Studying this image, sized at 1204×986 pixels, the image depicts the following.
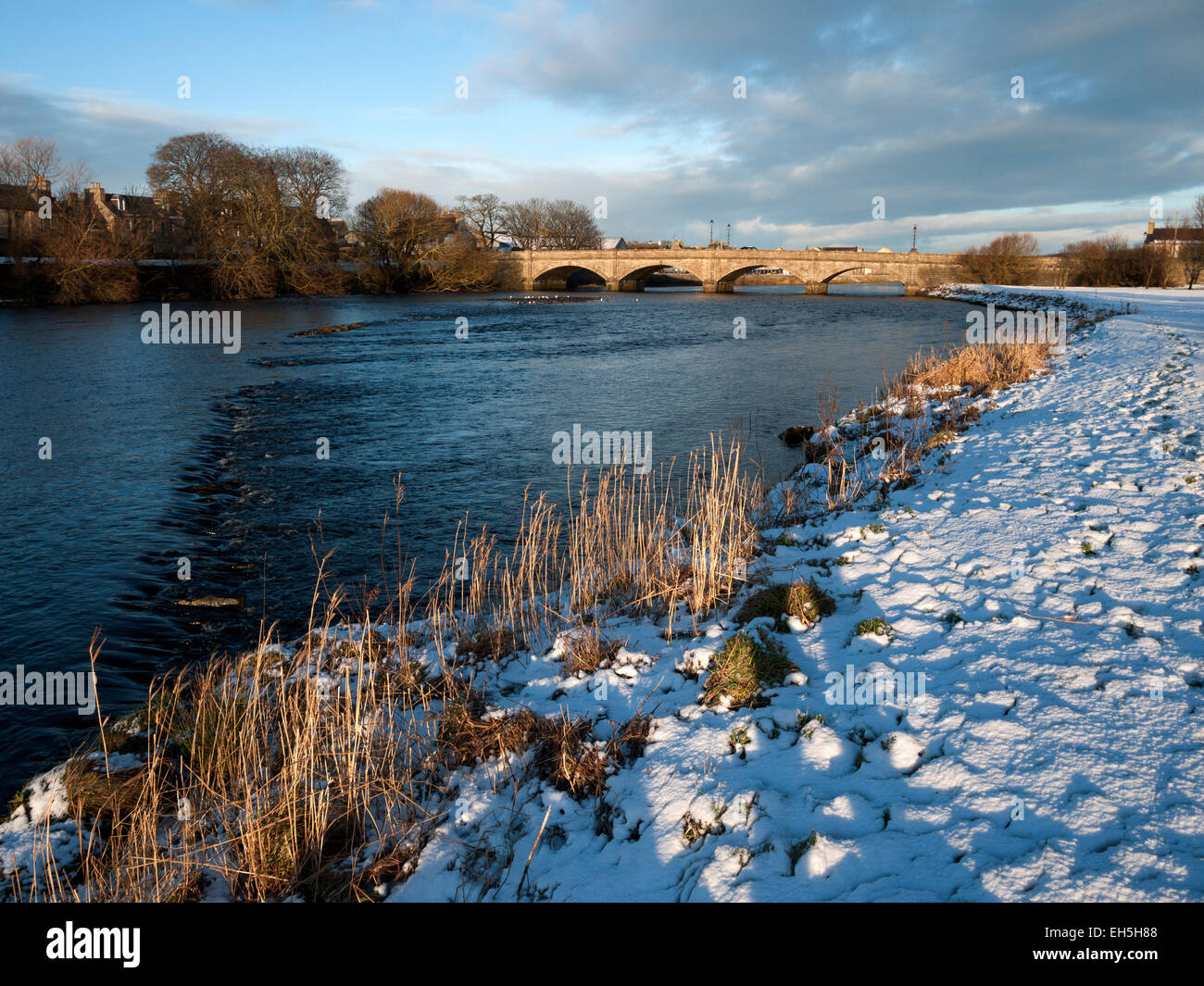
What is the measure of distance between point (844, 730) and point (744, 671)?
2.98 ft

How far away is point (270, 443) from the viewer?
16.3 m

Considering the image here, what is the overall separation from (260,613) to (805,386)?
690 inches

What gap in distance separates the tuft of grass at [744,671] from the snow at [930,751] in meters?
0.13

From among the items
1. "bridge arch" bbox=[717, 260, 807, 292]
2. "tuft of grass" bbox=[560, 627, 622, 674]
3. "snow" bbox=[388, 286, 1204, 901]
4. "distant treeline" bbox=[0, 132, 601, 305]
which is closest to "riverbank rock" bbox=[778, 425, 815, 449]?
"snow" bbox=[388, 286, 1204, 901]

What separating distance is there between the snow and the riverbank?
0.02 metres

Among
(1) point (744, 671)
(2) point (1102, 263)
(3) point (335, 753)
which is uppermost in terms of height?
(2) point (1102, 263)

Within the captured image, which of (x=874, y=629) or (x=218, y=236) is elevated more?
(x=218, y=236)

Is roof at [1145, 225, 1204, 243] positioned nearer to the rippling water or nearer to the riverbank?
the rippling water

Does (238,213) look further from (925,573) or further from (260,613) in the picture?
(925,573)

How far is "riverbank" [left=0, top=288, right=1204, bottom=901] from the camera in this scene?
142 inches

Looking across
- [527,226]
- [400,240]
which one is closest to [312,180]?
[400,240]

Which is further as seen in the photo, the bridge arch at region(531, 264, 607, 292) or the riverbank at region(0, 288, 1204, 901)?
the bridge arch at region(531, 264, 607, 292)

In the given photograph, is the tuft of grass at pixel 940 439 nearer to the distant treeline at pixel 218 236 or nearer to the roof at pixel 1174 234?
the distant treeline at pixel 218 236

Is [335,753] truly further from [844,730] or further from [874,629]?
[874,629]
